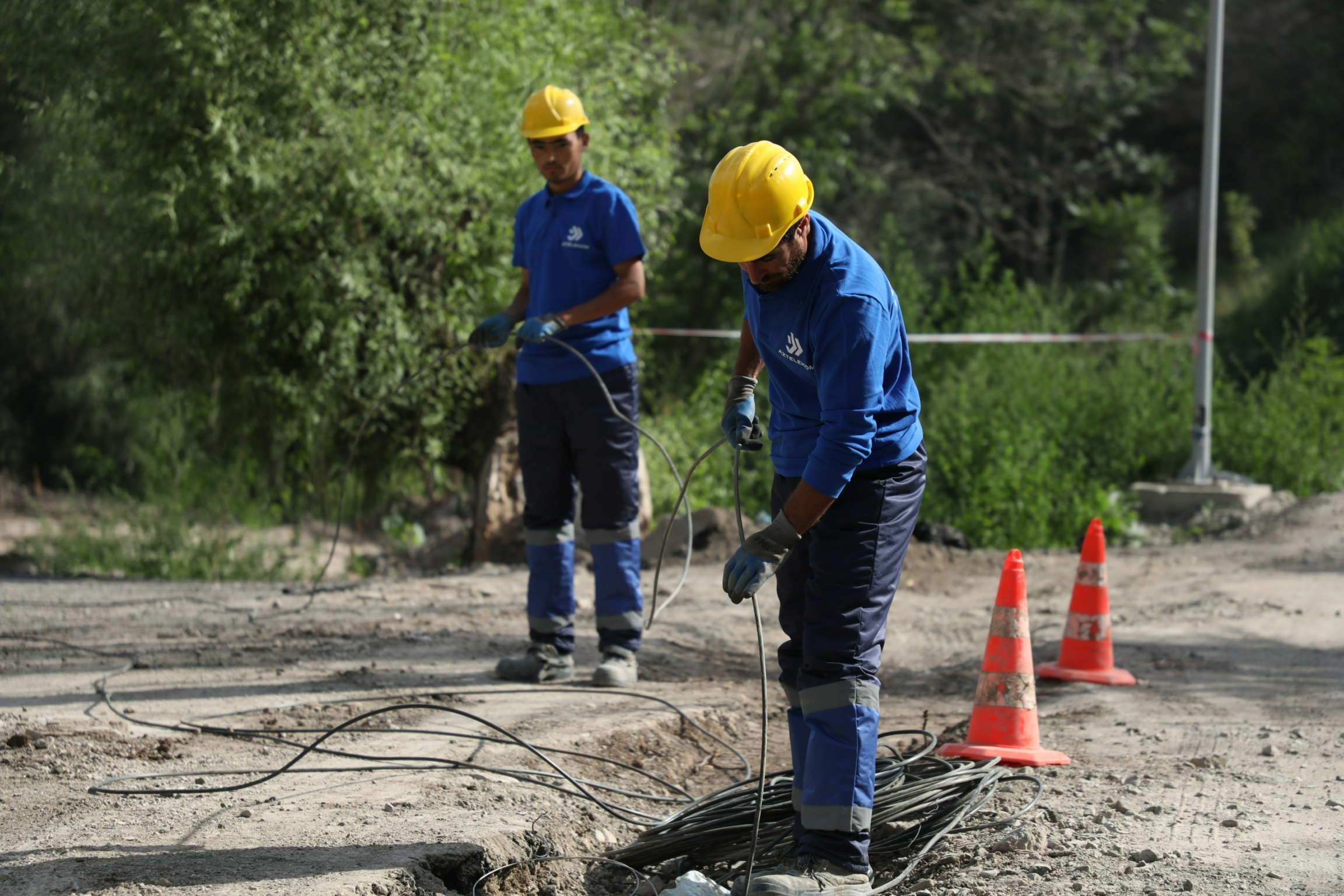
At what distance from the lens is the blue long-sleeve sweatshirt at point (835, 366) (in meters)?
2.73

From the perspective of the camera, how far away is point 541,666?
483 cm

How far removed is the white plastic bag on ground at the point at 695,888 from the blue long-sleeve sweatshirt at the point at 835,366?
43.3 inches

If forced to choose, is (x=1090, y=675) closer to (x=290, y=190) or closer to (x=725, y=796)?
(x=725, y=796)

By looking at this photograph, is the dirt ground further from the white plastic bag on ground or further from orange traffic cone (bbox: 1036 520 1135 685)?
the white plastic bag on ground

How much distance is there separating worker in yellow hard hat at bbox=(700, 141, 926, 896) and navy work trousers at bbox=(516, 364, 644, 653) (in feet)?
5.41

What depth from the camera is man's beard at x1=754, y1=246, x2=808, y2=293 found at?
2838mm

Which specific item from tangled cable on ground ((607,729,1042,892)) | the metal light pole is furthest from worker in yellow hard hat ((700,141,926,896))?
the metal light pole

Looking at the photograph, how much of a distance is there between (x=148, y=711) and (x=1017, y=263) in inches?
684

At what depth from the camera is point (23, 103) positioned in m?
7.77

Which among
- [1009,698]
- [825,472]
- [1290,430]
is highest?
[825,472]

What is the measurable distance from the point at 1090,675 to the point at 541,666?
7.65 feet

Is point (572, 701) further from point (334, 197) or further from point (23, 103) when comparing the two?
point (23, 103)

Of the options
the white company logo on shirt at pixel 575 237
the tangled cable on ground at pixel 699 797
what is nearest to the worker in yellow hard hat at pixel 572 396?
the white company logo on shirt at pixel 575 237

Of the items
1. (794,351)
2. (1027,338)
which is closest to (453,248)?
(1027,338)
